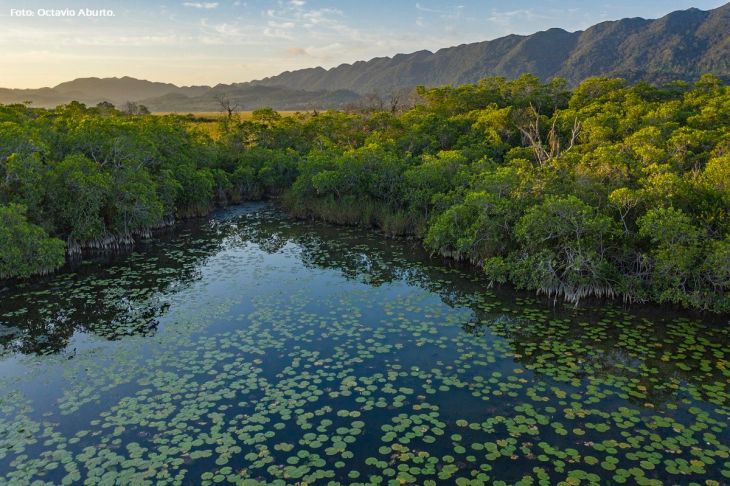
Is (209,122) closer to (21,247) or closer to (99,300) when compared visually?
(21,247)

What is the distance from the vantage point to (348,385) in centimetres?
1195

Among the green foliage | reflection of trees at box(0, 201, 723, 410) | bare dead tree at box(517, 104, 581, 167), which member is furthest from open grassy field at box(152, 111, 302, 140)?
bare dead tree at box(517, 104, 581, 167)

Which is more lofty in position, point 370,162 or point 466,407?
point 370,162

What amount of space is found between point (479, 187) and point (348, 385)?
539 inches

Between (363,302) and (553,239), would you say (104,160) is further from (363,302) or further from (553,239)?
(553,239)

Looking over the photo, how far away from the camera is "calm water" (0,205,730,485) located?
9.02 m

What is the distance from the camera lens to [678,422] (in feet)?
34.0

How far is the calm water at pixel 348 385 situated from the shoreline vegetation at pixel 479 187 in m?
1.66

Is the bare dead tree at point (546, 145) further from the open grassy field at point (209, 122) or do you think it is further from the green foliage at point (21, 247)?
the open grassy field at point (209, 122)

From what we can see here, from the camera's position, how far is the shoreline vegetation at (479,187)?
17469 millimetres

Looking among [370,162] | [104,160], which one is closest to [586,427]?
[370,162]

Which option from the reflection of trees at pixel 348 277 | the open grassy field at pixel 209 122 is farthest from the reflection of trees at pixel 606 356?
the open grassy field at pixel 209 122

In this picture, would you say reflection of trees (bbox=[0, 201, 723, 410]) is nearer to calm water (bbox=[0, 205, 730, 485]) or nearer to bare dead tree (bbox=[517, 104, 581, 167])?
calm water (bbox=[0, 205, 730, 485])

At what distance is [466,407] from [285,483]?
452 cm
